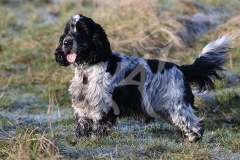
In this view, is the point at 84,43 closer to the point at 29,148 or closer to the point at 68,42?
the point at 68,42

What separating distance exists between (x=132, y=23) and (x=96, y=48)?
220 inches

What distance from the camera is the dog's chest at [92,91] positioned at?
551 cm

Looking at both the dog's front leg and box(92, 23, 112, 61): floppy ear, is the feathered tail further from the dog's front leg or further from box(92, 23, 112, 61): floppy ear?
the dog's front leg

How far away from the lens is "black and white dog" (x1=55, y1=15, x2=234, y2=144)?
5.51 meters

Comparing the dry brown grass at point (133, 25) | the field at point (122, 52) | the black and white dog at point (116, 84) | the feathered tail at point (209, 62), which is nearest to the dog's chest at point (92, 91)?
the black and white dog at point (116, 84)

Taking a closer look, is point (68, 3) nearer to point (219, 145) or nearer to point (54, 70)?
point (54, 70)

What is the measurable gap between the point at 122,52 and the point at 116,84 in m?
4.53

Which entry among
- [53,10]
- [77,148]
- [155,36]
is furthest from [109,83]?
[53,10]

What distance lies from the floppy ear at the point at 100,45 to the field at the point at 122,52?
0.79 metres

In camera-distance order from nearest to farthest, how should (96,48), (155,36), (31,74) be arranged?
(96,48) < (31,74) < (155,36)

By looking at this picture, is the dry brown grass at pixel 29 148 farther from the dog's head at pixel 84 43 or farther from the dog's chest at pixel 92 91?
the dog's head at pixel 84 43

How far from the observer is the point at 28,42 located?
10.7 metres

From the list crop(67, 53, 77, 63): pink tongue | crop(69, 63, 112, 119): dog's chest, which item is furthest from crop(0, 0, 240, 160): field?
crop(67, 53, 77, 63): pink tongue

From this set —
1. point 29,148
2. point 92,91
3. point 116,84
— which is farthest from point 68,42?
point 29,148
